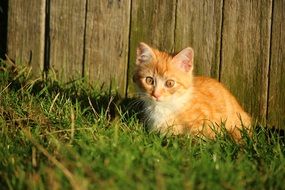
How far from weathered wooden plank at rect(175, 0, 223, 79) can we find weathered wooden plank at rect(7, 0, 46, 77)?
1.34m

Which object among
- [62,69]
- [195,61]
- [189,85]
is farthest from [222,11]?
[62,69]

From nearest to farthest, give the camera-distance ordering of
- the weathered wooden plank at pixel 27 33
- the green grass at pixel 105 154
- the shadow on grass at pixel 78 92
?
1. the green grass at pixel 105 154
2. the shadow on grass at pixel 78 92
3. the weathered wooden plank at pixel 27 33

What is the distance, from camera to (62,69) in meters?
5.50

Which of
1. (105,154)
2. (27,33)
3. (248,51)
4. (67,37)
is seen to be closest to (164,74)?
(248,51)

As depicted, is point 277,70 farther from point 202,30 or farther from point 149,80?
point 149,80

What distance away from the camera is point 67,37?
17.9 ft

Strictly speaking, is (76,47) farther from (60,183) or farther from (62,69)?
(60,183)

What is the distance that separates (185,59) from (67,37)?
1.38 metres

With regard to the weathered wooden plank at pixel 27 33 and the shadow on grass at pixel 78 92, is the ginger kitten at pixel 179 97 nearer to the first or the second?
the shadow on grass at pixel 78 92

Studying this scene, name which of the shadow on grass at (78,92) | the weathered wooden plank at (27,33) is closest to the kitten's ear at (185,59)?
the shadow on grass at (78,92)

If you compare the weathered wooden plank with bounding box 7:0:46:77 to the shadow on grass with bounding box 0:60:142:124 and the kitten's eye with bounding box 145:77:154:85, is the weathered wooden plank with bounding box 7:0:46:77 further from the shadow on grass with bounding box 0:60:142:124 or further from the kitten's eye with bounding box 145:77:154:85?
the kitten's eye with bounding box 145:77:154:85

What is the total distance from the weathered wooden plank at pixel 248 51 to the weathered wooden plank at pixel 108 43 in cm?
92

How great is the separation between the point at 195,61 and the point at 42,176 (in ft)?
8.08

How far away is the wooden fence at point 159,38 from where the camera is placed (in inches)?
196
